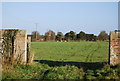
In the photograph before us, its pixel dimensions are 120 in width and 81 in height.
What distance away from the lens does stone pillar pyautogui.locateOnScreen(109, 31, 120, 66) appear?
9.76 m

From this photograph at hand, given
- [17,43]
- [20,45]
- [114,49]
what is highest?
[17,43]

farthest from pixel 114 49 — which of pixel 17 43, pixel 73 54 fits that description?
pixel 73 54

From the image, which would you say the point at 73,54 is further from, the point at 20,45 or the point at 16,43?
the point at 16,43

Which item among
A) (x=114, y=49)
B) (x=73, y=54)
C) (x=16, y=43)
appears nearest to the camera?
(x=114, y=49)

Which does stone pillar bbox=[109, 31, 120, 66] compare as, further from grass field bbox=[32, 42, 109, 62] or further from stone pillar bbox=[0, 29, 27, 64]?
stone pillar bbox=[0, 29, 27, 64]

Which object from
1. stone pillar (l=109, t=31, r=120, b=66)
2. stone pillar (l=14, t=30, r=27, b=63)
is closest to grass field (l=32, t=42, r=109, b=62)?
stone pillar (l=109, t=31, r=120, b=66)

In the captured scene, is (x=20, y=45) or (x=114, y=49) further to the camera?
(x=20, y=45)

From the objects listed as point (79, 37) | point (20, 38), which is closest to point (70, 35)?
point (79, 37)

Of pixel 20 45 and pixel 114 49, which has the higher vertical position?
pixel 20 45

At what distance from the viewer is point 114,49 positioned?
32.0 ft

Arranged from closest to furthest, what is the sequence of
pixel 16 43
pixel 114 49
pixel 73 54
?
pixel 114 49 < pixel 16 43 < pixel 73 54

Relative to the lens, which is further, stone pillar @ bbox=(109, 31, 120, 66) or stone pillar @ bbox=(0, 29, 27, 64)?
stone pillar @ bbox=(0, 29, 27, 64)

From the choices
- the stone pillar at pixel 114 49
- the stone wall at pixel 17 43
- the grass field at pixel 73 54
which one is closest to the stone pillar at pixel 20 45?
the stone wall at pixel 17 43

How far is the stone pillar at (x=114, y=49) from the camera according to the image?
9758 millimetres
